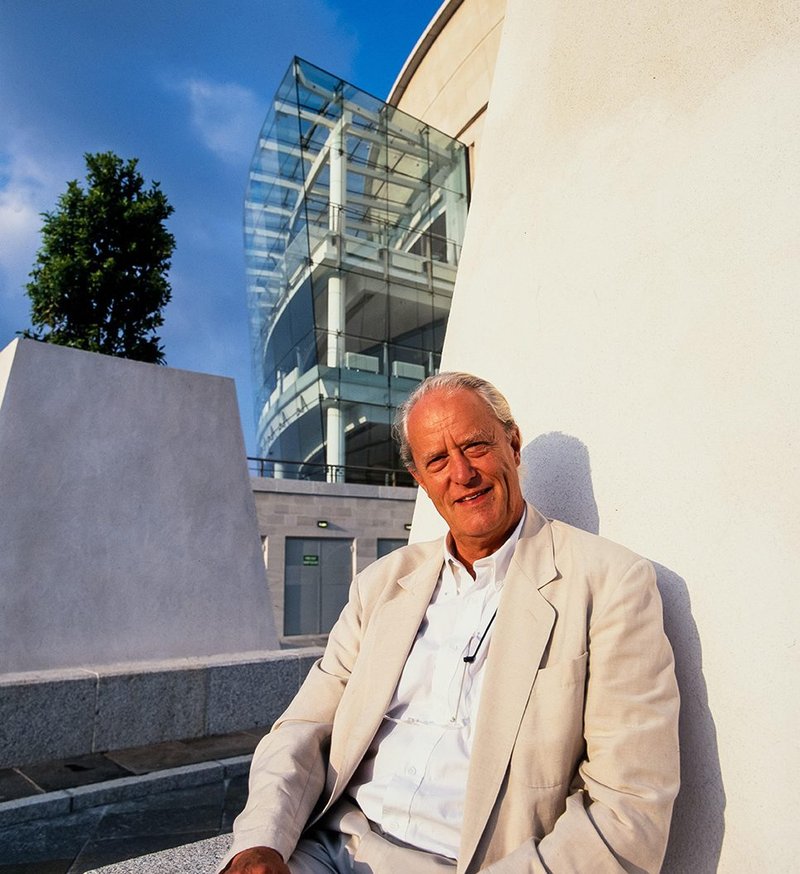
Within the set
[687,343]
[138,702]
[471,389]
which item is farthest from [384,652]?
[138,702]

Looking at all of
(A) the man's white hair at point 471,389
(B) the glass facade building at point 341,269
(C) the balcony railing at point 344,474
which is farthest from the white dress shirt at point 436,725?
(B) the glass facade building at point 341,269

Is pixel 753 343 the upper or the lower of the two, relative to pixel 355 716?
upper

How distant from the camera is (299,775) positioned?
6.11ft

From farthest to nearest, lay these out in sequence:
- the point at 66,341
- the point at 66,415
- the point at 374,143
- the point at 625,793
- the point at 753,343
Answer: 1. the point at 374,143
2. the point at 66,341
3. the point at 66,415
4. the point at 753,343
5. the point at 625,793

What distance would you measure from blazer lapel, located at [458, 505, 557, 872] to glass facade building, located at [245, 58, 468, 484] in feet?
68.1

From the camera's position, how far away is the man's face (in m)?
2.03

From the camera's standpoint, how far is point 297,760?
1.89 m

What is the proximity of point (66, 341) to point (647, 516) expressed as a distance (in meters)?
15.3

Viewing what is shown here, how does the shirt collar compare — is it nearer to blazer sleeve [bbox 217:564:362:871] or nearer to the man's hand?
blazer sleeve [bbox 217:564:362:871]

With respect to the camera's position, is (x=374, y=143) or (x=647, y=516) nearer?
(x=647, y=516)

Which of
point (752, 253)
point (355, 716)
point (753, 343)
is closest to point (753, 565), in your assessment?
point (753, 343)

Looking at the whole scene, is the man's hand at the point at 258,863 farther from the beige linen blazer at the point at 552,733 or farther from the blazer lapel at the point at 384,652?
the blazer lapel at the point at 384,652

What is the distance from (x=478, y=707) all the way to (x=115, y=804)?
389cm

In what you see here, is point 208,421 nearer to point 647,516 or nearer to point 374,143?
point 647,516
